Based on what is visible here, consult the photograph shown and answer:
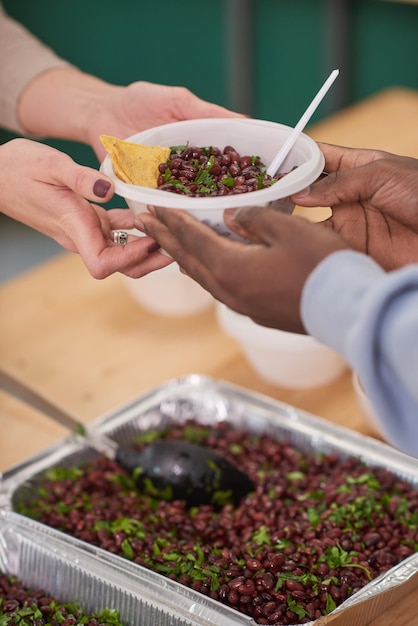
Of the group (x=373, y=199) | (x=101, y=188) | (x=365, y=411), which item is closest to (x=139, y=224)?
(x=101, y=188)

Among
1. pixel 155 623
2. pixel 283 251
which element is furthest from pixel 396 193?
pixel 155 623

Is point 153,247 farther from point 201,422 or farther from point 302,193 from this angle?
point 201,422

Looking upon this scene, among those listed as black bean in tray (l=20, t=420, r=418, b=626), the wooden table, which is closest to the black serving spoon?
black bean in tray (l=20, t=420, r=418, b=626)

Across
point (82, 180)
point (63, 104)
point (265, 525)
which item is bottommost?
point (265, 525)

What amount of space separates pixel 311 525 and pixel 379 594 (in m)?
0.26

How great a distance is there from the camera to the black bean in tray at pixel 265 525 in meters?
1.49

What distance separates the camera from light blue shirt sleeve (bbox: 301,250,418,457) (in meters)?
0.99

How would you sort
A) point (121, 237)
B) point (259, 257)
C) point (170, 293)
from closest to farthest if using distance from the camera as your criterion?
point (259, 257)
point (121, 237)
point (170, 293)

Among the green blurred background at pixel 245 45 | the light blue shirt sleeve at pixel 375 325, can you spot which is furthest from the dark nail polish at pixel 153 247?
the green blurred background at pixel 245 45

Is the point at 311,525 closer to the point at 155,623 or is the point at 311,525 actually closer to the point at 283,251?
the point at 155,623

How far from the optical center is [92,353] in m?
2.22

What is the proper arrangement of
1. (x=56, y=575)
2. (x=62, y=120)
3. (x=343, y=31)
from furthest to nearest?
(x=343, y=31)
(x=62, y=120)
(x=56, y=575)

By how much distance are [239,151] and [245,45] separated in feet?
10.6

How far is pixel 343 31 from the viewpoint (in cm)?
428
